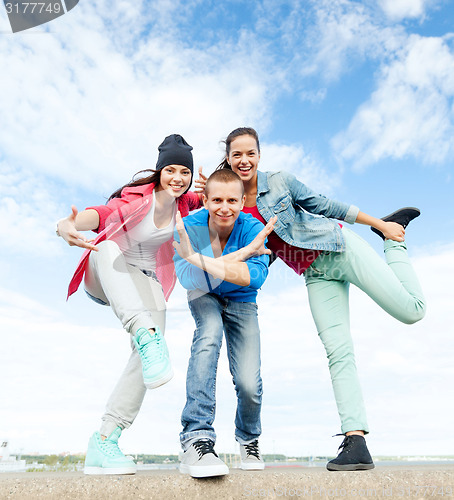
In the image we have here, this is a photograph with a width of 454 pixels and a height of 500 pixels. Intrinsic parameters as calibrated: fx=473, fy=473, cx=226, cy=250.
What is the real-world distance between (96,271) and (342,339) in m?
1.73

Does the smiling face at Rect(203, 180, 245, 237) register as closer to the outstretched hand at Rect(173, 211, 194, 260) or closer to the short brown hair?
the short brown hair

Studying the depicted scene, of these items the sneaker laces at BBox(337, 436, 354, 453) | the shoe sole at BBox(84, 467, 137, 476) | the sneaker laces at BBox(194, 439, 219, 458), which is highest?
the sneaker laces at BBox(337, 436, 354, 453)

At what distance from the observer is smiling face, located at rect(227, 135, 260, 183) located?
11.1 feet

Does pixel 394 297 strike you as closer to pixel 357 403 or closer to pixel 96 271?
pixel 357 403

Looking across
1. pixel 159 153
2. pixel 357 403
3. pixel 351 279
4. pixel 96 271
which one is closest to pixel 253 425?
pixel 357 403

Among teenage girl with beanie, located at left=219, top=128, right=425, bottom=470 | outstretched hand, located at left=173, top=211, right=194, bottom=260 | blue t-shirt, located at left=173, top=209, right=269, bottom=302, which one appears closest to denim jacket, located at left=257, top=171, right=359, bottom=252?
teenage girl with beanie, located at left=219, top=128, right=425, bottom=470

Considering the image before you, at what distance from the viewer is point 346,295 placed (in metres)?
3.48

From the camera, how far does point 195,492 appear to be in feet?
8.04

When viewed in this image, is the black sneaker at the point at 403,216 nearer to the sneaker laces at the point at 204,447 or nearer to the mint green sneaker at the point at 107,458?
the sneaker laces at the point at 204,447

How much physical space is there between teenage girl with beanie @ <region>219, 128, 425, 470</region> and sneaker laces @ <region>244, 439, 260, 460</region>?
635mm

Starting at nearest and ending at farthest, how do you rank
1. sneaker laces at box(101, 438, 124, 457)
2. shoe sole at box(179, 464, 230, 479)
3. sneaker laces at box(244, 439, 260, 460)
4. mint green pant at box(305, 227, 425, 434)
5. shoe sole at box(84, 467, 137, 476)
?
shoe sole at box(179, 464, 230, 479) < shoe sole at box(84, 467, 137, 476) < sneaker laces at box(101, 438, 124, 457) < sneaker laces at box(244, 439, 260, 460) < mint green pant at box(305, 227, 425, 434)

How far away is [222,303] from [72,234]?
3.38 feet

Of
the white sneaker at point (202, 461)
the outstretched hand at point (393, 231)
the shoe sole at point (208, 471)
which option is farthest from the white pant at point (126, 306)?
the outstretched hand at point (393, 231)

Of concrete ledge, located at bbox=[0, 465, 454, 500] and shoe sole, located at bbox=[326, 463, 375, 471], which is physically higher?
shoe sole, located at bbox=[326, 463, 375, 471]
